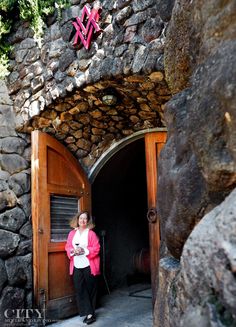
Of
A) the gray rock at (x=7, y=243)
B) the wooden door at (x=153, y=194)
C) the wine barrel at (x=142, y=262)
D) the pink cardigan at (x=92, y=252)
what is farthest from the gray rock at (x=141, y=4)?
the wine barrel at (x=142, y=262)

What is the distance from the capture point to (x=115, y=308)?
12.5ft

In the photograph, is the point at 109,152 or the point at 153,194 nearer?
the point at 153,194

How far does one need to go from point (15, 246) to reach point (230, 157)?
2.72 meters

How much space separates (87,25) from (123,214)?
3.03 m

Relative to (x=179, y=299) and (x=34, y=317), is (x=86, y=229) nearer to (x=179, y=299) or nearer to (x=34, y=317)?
(x=34, y=317)

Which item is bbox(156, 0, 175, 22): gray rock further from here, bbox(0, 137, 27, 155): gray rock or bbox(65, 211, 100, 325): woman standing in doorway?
bbox(65, 211, 100, 325): woman standing in doorway

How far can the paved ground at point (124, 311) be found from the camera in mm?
3232

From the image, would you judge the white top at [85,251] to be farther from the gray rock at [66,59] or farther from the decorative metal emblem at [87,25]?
the decorative metal emblem at [87,25]

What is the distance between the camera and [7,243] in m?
3.24

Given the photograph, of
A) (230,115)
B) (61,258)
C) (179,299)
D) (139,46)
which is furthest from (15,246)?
(230,115)

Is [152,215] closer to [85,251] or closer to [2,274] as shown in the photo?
[85,251]

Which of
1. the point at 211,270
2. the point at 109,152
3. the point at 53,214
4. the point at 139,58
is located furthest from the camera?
the point at 109,152

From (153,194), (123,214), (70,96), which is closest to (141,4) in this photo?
(70,96)

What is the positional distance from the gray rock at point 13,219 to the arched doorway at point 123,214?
1.19 metres
